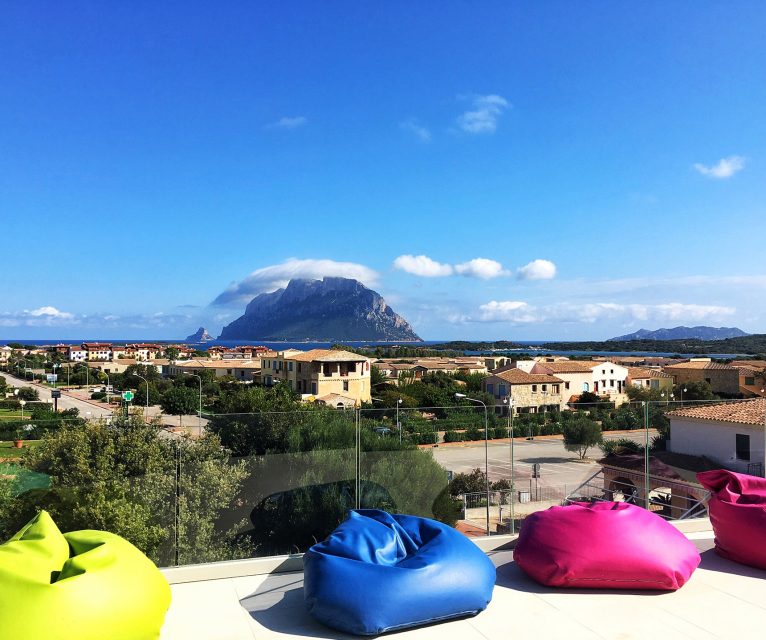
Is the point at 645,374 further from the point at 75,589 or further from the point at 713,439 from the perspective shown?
the point at 75,589

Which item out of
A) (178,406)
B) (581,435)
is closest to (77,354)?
(178,406)

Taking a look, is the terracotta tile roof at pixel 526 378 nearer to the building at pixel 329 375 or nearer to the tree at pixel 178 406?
the building at pixel 329 375

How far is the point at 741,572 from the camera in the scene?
533 cm

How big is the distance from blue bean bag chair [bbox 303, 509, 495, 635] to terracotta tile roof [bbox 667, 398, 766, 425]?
5.07 meters

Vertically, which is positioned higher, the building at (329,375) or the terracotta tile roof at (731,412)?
the terracotta tile roof at (731,412)

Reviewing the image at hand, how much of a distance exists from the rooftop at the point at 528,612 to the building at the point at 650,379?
53460mm

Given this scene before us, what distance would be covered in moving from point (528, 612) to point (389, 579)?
113 cm

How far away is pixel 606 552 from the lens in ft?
15.6

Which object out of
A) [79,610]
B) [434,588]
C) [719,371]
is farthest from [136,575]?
[719,371]

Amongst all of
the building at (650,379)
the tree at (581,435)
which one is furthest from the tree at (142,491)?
the building at (650,379)

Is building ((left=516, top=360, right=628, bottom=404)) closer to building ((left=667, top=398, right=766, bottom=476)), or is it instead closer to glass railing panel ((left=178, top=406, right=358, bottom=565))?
building ((left=667, top=398, right=766, bottom=476))

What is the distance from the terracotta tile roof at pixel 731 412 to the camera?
8.23 m

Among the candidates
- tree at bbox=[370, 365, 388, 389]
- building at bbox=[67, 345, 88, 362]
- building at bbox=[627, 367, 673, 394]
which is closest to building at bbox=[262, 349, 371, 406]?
tree at bbox=[370, 365, 388, 389]

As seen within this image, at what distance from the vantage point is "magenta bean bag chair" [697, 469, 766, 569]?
5.41m
